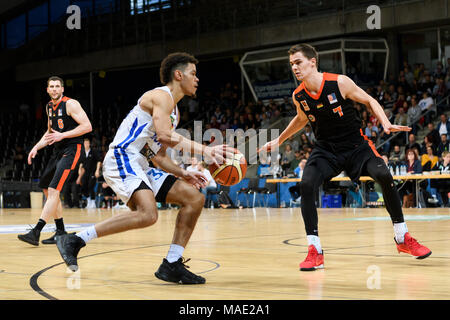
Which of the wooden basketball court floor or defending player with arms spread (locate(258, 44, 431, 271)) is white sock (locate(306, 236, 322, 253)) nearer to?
defending player with arms spread (locate(258, 44, 431, 271))

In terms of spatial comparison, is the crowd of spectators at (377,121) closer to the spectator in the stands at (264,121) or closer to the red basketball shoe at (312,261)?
the spectator in the stands at (264,121)

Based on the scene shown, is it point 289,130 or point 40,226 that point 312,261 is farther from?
point 40,226

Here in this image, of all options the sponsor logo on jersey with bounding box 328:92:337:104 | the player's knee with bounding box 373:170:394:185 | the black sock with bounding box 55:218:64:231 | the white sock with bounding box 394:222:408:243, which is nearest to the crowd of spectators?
the black sock with bounding box 55:218:64:231

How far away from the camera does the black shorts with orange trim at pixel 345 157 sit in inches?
243

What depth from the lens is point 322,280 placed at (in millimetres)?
5141

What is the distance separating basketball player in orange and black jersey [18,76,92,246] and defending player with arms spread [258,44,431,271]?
3.45 m

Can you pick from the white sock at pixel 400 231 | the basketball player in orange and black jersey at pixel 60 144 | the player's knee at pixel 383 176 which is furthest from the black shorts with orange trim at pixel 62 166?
the white sock at pixel 400 231

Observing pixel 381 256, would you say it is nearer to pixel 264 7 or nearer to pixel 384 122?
pixel 384 122

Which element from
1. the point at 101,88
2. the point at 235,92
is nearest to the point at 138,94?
the point at 101,88

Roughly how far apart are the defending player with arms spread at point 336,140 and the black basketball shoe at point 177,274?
4.46 feet

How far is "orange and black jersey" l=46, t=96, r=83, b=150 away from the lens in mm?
8875

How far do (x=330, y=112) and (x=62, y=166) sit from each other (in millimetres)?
3958

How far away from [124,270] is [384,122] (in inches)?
100

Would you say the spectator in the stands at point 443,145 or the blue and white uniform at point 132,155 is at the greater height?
the spectator in the stands at point 443,145
